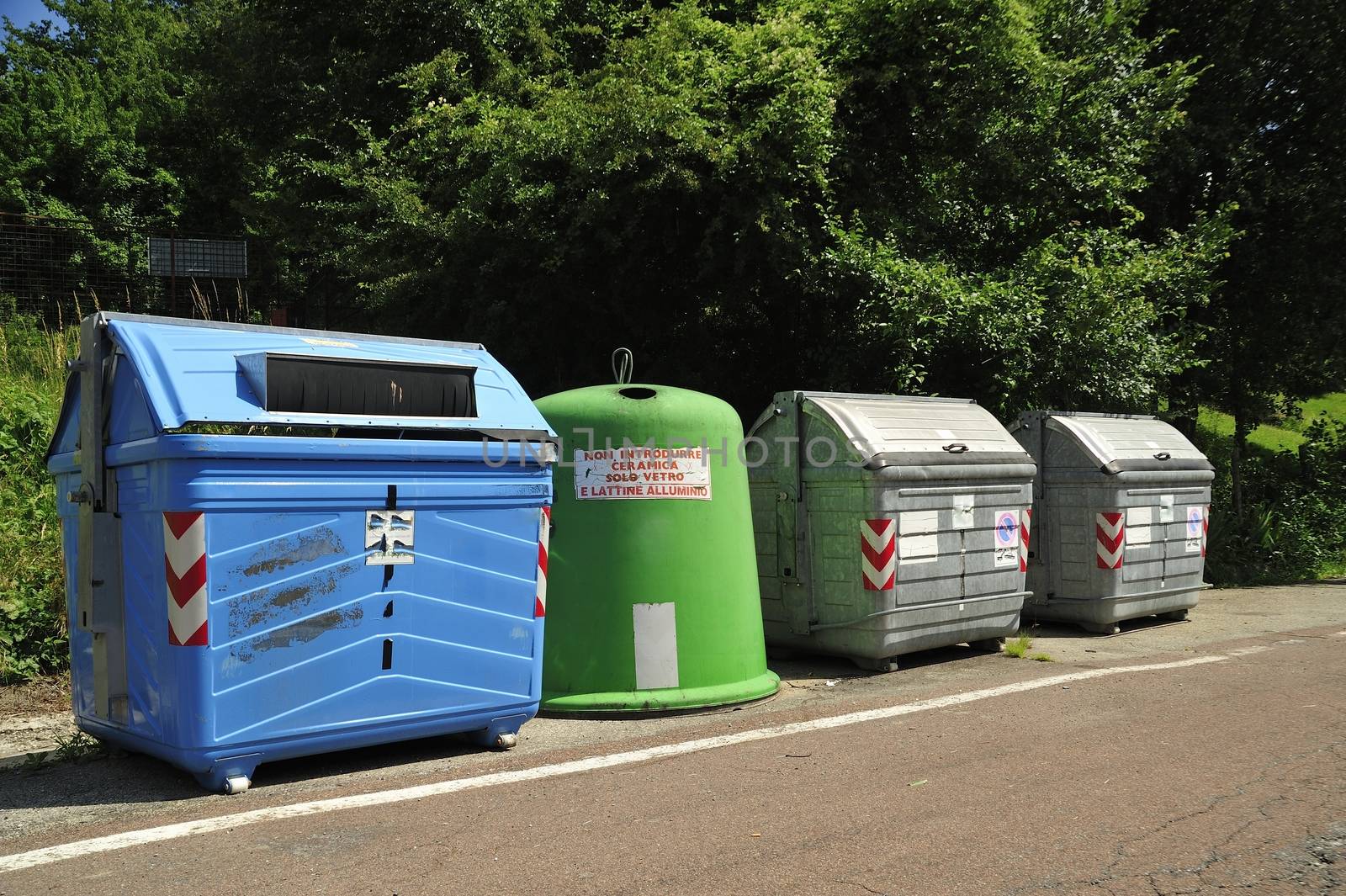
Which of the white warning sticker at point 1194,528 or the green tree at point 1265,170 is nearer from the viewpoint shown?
the white warning sticker at point 1194,528

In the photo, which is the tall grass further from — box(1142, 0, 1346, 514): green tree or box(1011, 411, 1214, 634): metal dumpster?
box(1142, 0, 1346, 514): green tree

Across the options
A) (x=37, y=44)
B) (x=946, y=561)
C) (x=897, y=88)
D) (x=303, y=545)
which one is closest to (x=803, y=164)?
(x=897, y=88)

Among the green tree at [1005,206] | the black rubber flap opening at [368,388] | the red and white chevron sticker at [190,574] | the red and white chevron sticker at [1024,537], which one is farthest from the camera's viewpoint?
the green tree at [1005,206]

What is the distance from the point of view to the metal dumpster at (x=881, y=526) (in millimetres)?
7938

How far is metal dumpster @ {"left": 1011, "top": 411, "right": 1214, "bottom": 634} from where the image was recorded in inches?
393

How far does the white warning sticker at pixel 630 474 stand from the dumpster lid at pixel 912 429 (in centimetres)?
178

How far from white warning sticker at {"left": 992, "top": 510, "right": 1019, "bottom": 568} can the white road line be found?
4.81 feet

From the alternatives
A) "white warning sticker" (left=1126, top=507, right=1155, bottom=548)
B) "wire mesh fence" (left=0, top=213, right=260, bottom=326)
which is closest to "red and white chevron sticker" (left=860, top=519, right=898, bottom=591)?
"white warning sticker" (left=1126, top=507, right=1155, bottom=548)

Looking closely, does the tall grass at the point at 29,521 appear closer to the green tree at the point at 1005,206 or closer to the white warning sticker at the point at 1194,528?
the green tree at the point at 1005,206

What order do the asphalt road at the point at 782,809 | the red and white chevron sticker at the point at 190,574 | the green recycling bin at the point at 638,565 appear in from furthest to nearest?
the green recycling bin at the point at 638,565, the red and white chevron sticker at the point at 190,574, the asphalt road at the point at 782,809

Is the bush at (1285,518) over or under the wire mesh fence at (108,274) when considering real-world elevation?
under

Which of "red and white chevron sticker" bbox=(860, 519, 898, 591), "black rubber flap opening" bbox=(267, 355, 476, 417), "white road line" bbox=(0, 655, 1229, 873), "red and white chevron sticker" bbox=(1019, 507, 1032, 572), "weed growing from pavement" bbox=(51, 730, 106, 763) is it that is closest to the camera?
"white road line" bbox=(0, 655, 1229, 873)

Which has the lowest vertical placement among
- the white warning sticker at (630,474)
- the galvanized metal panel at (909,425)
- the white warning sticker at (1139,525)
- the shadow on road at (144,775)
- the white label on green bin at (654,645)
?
the shadow on road at (144,775)

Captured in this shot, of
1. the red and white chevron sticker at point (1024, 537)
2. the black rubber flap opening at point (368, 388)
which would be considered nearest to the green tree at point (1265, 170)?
the red and white chevron sticker at point (1024, 537)
